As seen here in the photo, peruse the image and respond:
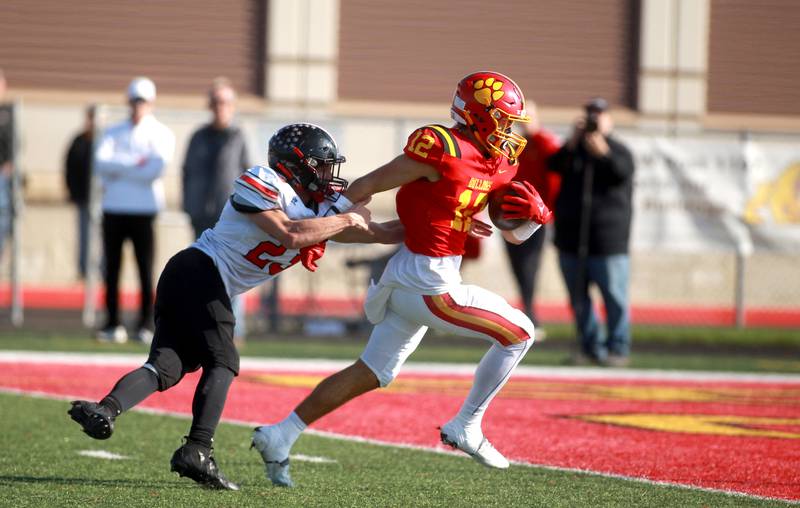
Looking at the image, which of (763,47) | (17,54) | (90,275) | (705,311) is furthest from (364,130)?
(763,47)

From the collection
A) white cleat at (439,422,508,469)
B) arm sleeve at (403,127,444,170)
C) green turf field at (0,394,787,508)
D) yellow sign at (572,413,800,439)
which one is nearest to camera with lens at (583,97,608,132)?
yellow sign at (572,413,800,439)

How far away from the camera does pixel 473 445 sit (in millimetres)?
5652

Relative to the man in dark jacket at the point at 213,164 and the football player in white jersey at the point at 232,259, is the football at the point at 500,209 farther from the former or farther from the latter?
the man in dark jacket at the point at 213,164

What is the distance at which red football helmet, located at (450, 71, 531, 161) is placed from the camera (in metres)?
5.66

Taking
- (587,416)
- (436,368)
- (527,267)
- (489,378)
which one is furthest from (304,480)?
(527,267)

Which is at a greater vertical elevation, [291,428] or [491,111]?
[491,111]

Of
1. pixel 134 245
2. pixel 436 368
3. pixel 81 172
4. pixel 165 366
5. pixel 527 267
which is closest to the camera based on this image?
pixel 165 366

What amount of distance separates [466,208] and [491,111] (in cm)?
41

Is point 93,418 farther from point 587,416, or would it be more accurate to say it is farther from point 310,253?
point 587,416

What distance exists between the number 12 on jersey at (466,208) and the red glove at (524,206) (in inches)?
4.0

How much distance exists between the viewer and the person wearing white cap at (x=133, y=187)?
11039 mm

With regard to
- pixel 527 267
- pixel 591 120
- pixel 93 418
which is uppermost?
pixel 591 120

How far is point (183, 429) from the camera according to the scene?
23.1 ft

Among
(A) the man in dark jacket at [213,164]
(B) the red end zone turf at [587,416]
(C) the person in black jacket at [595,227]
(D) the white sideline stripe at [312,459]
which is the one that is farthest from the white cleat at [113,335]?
(D) the white sideline stripe at [312,459]
